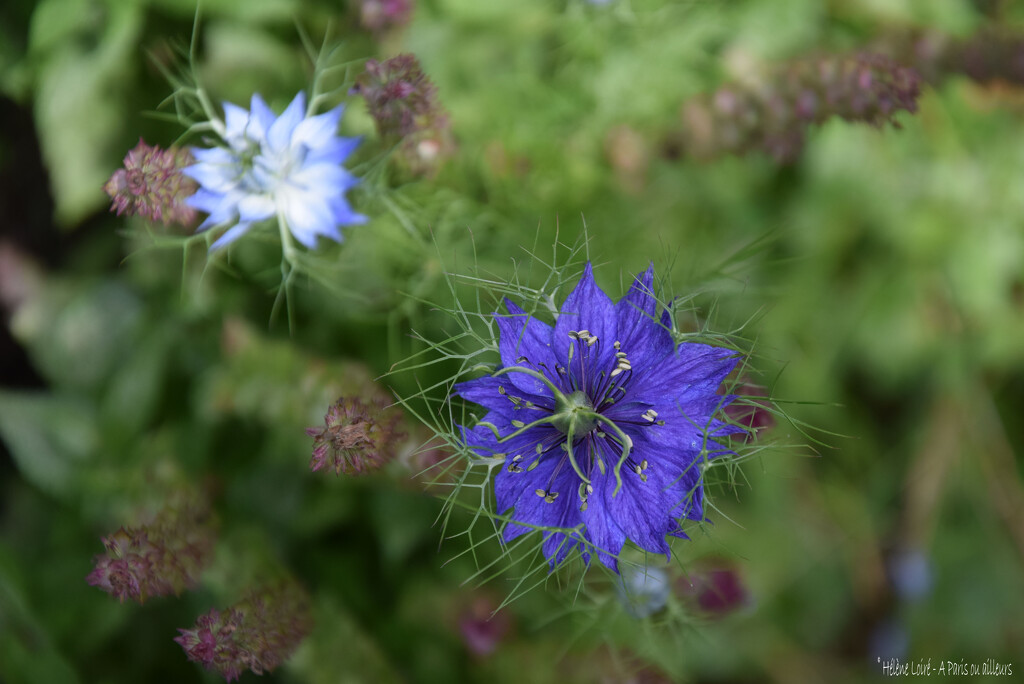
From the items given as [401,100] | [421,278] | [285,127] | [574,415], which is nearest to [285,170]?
[285,127]

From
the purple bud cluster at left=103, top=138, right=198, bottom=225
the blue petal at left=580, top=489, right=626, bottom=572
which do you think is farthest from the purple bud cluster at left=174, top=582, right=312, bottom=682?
the purple bud cluster at left=103, top=138, right=198, bottom=225

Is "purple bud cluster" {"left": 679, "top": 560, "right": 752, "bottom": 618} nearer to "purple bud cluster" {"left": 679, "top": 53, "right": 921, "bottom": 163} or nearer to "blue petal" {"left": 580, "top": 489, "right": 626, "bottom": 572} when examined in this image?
"blue petal" {"left": 580, "top": 489, "right": 626, "bottom": 572}

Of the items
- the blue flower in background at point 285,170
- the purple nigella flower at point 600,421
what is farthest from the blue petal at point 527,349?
the blue flower in background at point 285,170

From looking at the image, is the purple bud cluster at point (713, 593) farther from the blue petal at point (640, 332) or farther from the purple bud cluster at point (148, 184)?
the purple bud cluster at point (148, 184)

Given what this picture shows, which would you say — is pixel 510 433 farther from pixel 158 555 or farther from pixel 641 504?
pixel 158 555

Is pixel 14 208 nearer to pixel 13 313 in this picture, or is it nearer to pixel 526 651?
pixel 13 313
